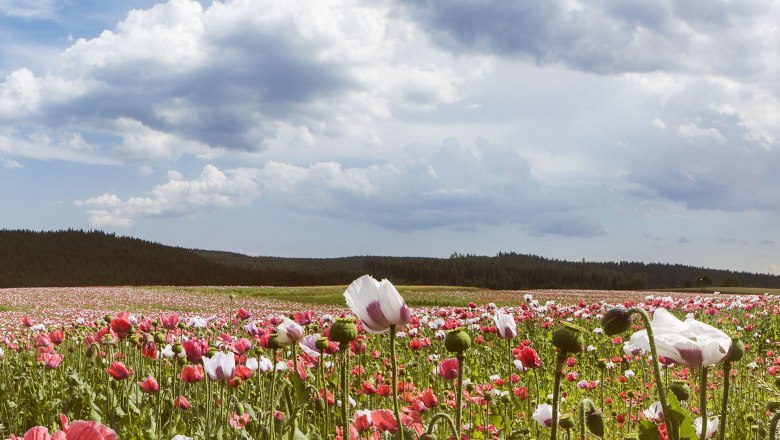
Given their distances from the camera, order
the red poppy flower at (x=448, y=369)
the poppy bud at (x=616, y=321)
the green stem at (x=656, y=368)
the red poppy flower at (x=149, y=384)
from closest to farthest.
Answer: the green stem at (x=656, y=368) < the poppy bud at (x=616, y=321) < the red poppy flower at (x=448, y=369) < the red poppy flower at (x=149, y=384)

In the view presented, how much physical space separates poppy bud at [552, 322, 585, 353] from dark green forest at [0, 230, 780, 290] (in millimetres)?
59134

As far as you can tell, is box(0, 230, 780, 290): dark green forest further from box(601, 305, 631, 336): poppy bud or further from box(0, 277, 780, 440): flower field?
box(601, 305, 631, 336): poppy bud

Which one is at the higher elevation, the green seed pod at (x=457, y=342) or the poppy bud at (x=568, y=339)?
the poppy bud at (x=568, y=339)

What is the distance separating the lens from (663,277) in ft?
359

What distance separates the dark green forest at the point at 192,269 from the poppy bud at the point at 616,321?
59.2 metres

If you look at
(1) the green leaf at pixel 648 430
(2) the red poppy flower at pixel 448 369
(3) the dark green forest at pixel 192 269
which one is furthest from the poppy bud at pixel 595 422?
(3) the dark green forest at pixel 192 269

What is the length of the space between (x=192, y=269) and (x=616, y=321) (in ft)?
215

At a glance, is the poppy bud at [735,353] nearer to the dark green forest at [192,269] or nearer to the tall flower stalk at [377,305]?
the tall flower stalk at [377,305]

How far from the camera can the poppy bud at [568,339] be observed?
178cm

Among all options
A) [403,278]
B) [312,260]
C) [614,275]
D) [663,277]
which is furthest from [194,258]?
[663,277]

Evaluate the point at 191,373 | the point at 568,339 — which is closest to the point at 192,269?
the point at 191,373

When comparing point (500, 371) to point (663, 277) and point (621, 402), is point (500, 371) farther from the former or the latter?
point (663, 277)

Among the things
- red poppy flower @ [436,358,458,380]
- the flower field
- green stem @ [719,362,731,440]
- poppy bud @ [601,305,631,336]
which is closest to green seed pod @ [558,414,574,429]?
the flower field

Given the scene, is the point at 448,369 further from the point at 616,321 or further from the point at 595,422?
the point at 616,321
